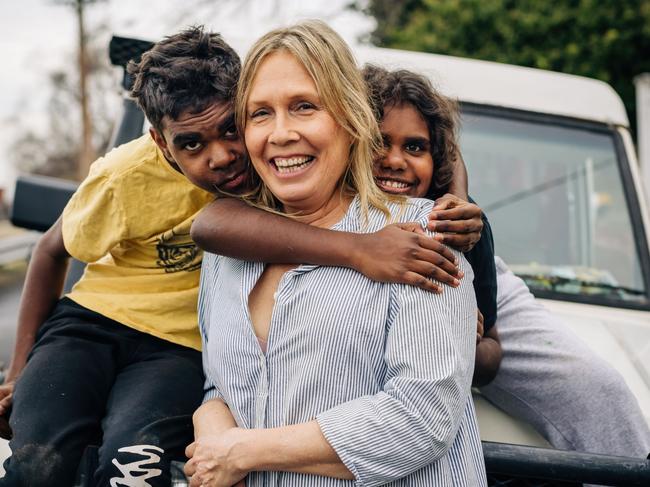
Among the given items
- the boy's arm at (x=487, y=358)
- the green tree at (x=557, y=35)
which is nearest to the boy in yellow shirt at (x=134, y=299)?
the boy's arm at (x=487, y=358)

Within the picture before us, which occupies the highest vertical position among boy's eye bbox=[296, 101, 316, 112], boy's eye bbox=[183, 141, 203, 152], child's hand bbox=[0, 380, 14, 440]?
boy's eye bbox=[296, 101, 316, 112]

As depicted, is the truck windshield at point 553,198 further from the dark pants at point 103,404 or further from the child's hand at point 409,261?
the dark pants at point 103,404

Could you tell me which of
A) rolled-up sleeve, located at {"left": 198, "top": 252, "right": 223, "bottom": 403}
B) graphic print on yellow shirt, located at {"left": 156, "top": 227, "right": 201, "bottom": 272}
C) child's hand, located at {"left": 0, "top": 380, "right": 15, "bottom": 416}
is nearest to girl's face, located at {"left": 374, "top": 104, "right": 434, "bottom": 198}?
rolled-up sleeve, located at {"left": 198, "top": 252, "right": 223, "bottom": 403}

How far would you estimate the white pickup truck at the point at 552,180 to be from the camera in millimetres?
2807

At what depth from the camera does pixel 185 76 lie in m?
1.99

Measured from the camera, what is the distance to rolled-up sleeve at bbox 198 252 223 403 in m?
1.82

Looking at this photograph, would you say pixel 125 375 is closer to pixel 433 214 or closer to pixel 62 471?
pixel 62 471

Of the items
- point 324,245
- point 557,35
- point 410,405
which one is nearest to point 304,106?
point 324,245

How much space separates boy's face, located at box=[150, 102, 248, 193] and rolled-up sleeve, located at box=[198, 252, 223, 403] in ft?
0.75

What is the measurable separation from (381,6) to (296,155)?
14.9 m

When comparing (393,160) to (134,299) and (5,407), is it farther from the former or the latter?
(5,407)

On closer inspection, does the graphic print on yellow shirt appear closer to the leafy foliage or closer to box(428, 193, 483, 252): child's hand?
box(428, 193, 483, 252): child's hand

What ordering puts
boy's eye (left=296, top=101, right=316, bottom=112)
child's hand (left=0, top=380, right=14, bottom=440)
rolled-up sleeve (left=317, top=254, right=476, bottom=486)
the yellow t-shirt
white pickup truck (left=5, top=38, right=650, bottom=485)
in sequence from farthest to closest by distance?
white pickup truck (left=5, top=38, right=650, bottom=485) < the yellow t-shirt < child's hand (left=0, top=380, right=14, bottom=440) < boy's eye (left=296, top=101, right=316, bottom=112) < rolled-up sleeve (left=317, top=254, right=476, bottom=486)

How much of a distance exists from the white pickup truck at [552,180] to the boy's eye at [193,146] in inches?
40.9
